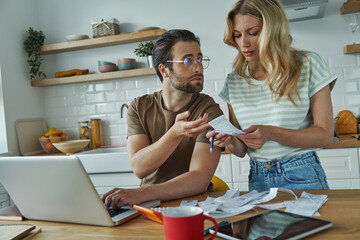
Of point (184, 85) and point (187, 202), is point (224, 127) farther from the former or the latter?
point (184, 85)

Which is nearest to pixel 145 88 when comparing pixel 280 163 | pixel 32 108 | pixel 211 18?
pixel 211 18

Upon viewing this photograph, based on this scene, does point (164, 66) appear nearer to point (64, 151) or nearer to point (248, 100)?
point (248, 100)

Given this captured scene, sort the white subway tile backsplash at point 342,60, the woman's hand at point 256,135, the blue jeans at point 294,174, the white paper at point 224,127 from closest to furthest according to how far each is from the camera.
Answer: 1. the white paper at point 224,127
2. the woman's hand at point 256,135
3. the blue jeans at point 294,174
4. the white subway tile backsplash at point 342,60

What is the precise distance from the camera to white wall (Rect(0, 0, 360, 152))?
10.8 feet

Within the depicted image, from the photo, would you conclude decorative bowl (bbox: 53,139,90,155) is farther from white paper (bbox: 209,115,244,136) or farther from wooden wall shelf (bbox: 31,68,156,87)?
white paper (bbox: 209,115,244,136)

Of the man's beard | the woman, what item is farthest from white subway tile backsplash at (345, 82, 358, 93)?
the man's beard

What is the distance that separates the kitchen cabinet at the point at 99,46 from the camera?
11.7ft

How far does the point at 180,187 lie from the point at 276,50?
0.78 meters

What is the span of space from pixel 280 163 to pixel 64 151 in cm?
240

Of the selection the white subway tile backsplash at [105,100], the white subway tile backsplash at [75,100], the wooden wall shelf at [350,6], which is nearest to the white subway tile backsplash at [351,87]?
the wooden wall shelf at [350,6]

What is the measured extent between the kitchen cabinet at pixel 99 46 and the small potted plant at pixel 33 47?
62mm

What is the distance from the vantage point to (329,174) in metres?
2.82

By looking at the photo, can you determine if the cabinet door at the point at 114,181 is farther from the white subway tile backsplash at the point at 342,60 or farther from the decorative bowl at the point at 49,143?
the white subway tile backsplash at the point at 342,60

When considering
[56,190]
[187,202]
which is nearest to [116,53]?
[187,202]
